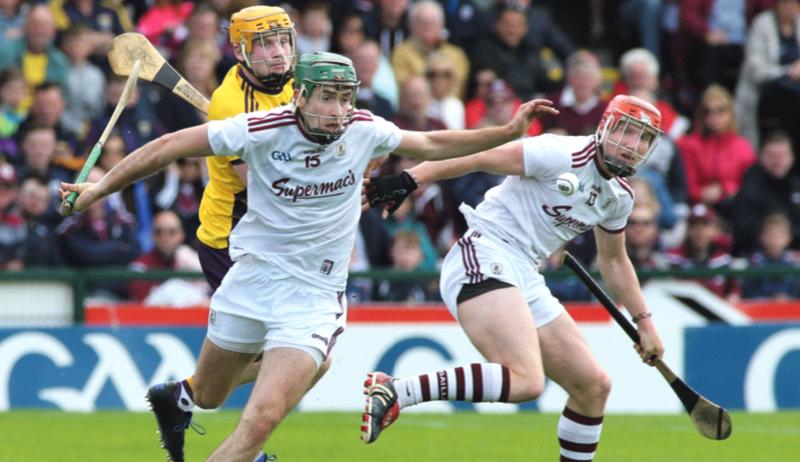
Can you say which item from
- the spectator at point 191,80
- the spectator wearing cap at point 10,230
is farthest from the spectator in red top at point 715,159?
the spectator wearing cap at point 10,230

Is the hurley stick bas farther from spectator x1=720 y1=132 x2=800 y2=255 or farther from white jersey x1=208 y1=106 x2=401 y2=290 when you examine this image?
spectator x1=720 y1=132 x2=800 y2=255

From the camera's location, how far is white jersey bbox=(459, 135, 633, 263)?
284 inches

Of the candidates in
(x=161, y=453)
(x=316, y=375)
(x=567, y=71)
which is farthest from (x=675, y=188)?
(x=316, y=375)

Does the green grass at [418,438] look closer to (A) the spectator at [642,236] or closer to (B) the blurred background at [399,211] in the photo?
(B) the blurred background at [399,211]

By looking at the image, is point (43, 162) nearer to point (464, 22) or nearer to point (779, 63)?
point (464, 22)

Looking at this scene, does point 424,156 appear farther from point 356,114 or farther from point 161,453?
point 161,453

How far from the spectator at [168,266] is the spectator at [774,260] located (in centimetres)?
393

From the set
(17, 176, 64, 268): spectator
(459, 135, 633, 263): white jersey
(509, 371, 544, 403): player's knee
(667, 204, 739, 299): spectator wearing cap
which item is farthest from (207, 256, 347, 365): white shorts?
(667, 204, 739, 299): spectator wearing cap

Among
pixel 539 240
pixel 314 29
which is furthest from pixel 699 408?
pixel 314 29

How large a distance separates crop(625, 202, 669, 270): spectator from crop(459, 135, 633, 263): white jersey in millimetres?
4197

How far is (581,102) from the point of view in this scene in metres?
12.6

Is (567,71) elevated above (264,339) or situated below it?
below

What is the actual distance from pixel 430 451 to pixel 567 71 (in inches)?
199

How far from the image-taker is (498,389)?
6.73 m
